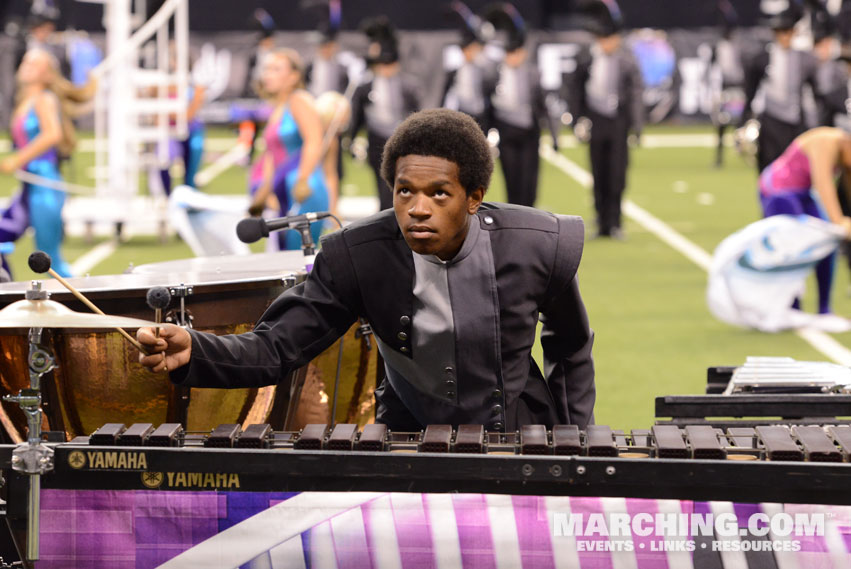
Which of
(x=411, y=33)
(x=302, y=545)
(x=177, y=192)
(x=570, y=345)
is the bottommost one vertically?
(x=302, y=545)

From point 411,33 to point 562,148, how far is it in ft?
19.3

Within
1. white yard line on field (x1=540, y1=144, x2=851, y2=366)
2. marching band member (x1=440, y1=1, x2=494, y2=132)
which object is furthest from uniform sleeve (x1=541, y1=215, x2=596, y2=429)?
marching band member (x1=440, y1=1, x2=494, y2=132)

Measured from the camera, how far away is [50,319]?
3074 millimetres

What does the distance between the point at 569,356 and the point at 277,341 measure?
846 mm

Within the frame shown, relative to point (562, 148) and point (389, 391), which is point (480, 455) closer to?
point (389, 391)

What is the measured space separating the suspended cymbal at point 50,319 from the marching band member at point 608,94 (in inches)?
463

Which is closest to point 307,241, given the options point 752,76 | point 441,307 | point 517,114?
point 441,307

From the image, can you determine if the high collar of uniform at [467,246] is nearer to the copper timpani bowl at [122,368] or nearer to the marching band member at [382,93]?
the copper timpani bowl at [122,368]

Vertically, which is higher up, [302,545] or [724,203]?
[724,203]

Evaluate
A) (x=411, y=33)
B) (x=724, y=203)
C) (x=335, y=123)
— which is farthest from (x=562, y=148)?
(x=335, y=123)

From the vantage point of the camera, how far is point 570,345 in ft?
12.7

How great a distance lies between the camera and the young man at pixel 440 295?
3.46m

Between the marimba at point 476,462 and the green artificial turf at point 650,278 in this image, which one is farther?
the green artificial turf at point 650,278

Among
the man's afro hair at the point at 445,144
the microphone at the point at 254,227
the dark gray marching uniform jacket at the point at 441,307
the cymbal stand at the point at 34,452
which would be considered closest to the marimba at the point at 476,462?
the cymbal stand at the point at 34,452
